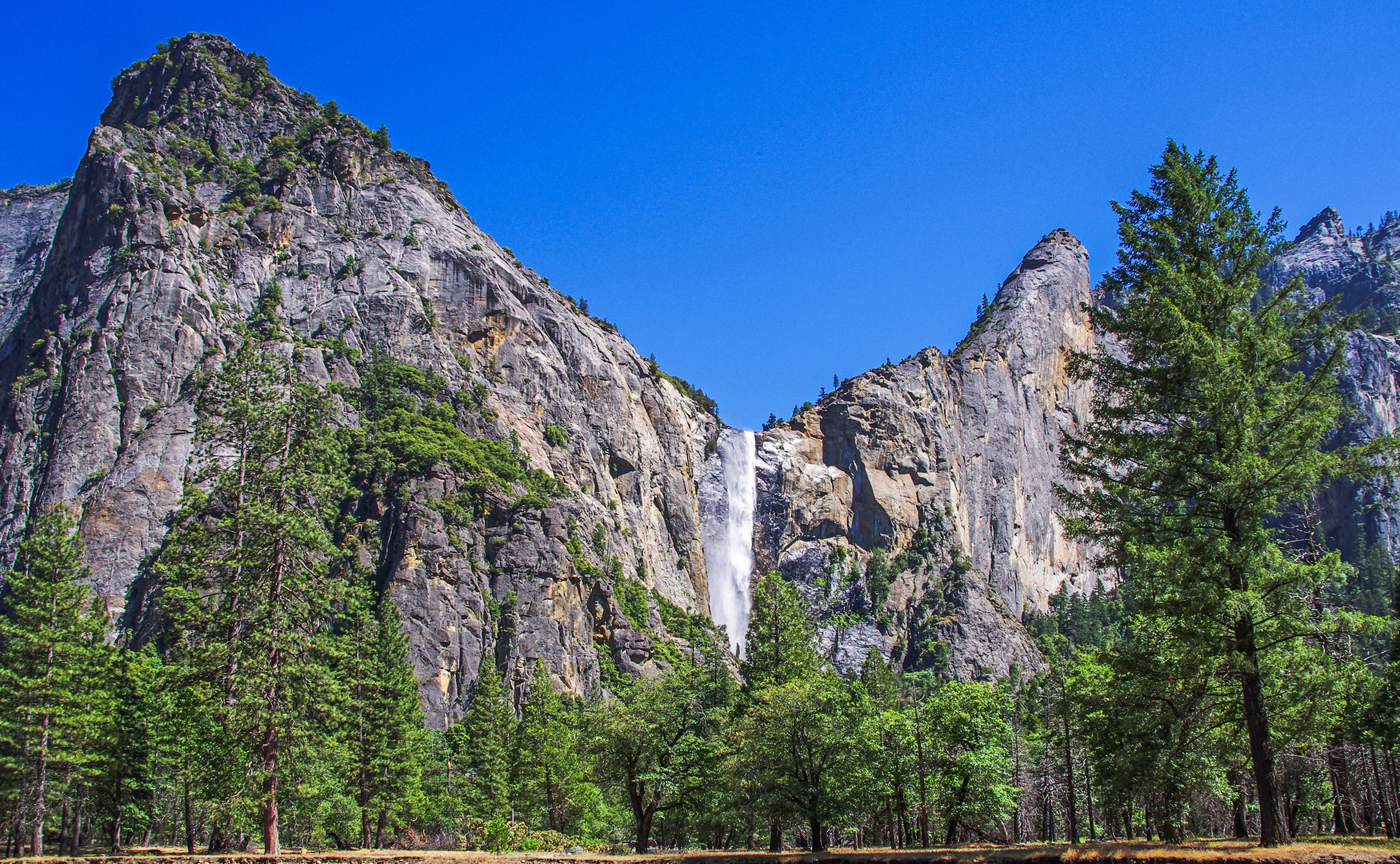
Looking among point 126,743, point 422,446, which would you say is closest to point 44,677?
point 126,743

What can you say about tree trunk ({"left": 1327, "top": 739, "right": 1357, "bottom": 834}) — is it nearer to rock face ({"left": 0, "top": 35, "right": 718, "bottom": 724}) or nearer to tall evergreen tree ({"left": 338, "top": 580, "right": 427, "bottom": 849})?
tall evergreen tree ({"left": 338, "top": 580, "right": 427, "bottom": 849})

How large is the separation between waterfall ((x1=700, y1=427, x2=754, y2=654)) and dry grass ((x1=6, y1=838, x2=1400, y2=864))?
340 ft

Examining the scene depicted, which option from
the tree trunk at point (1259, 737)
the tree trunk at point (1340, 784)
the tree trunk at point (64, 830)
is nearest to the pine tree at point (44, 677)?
the tree trunk at point (64, 830)

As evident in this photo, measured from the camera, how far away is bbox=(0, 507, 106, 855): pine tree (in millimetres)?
34688

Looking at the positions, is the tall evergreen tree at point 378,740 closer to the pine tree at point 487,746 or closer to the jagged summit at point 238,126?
the pine tree at point 487,746

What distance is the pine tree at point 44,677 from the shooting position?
3469 cm

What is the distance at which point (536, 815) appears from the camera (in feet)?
170

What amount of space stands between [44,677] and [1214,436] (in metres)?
40.5

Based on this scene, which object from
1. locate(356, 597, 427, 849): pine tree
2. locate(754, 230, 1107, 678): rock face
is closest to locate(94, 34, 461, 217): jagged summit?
locate(754, 230, 1107, 678): rock face

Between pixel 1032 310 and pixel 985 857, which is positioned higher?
pixel 1032 310

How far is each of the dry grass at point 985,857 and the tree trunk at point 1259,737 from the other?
0.40m

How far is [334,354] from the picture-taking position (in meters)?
104

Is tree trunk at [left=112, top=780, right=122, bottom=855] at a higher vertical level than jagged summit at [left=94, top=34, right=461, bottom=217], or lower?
lower

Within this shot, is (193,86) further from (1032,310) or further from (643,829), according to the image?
(1032,310)
